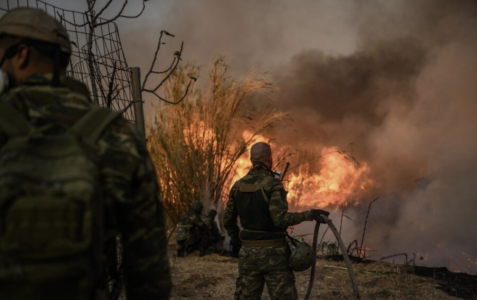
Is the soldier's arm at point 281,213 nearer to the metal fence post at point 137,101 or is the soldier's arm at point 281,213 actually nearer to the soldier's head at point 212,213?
the metal fence post at point 137,101

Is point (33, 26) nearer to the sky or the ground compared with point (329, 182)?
nearer to the ground

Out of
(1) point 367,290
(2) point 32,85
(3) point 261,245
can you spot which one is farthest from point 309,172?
(2) point 32,85

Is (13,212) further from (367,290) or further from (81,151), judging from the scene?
(367,290)

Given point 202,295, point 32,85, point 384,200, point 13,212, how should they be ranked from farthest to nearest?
point 384,200, point 202,295, point 32,85, point 13,212

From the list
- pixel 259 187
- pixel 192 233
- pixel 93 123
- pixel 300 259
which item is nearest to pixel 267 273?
pixel 300 259

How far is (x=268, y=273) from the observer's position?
14.9ft

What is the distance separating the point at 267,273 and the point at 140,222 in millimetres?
3092

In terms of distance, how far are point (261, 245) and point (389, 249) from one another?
543 inches

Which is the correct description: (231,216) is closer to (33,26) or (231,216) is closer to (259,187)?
(259,187)

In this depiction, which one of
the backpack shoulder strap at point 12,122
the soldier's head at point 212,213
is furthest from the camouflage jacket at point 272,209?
the soldier's head at point 212,213

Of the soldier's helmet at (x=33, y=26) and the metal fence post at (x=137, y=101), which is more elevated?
the metal fence post at (x=137, y=101)

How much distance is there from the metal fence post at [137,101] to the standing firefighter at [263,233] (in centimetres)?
144

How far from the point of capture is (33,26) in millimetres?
1570

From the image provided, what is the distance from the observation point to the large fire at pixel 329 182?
12570 mm
